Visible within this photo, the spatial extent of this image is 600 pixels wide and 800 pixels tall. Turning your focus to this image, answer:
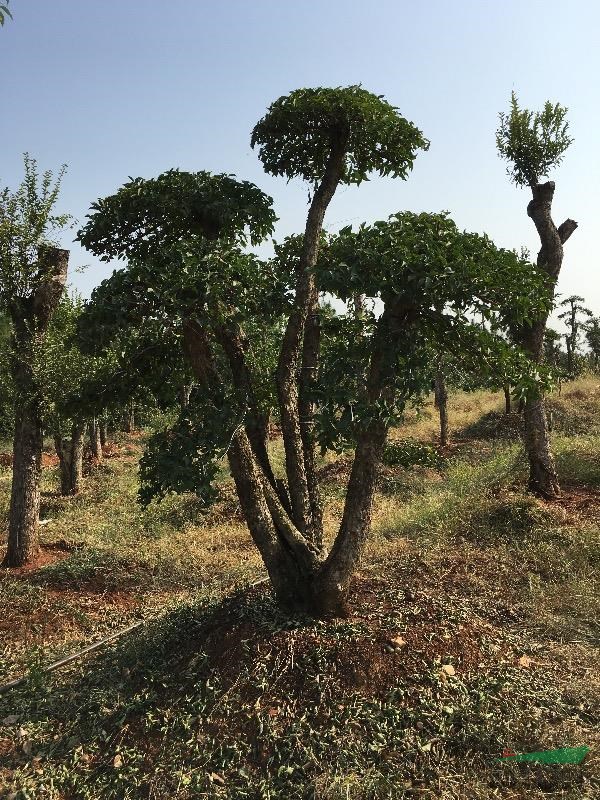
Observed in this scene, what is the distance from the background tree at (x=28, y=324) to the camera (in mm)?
9734

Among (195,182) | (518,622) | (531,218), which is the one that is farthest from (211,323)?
(531,218)

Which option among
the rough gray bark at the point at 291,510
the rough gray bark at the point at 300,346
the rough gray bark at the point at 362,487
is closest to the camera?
the rough gray bark at the point at 362,487

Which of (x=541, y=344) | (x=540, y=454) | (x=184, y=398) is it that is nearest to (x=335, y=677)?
(x=540, y=454)

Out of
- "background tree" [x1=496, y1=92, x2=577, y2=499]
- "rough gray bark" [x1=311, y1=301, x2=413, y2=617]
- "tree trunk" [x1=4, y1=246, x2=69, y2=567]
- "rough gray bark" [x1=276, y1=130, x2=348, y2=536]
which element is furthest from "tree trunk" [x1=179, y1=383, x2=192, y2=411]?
"background tree" [x1=496, y1=92, x2=577, y2=499]

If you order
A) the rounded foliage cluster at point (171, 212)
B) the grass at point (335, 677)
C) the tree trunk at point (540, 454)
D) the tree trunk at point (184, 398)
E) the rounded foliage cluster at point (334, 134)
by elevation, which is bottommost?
the grass at point (335, 677)

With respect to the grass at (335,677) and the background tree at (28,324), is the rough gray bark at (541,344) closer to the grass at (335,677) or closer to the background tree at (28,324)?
the grass at (335,677)

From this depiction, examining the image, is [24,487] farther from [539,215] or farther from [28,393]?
[539,215]

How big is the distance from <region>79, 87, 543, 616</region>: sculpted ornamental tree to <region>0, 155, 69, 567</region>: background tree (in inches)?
192

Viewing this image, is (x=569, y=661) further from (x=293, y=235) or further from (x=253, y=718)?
(x=293, y=235)

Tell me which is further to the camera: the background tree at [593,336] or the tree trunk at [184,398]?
the background tree at [593,336]

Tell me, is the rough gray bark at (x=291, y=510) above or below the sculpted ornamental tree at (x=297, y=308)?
below

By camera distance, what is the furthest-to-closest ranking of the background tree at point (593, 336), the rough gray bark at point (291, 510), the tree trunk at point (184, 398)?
the background tree at point (593, 336)
the tree trunk at point (184, 398)
the rough gray bark at point (291, 510)

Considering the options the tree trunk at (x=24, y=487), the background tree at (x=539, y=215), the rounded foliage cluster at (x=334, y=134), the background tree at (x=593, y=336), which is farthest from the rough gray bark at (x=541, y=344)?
the background tree at (x=593, y=336)

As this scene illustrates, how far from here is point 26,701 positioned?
18.5 feet
